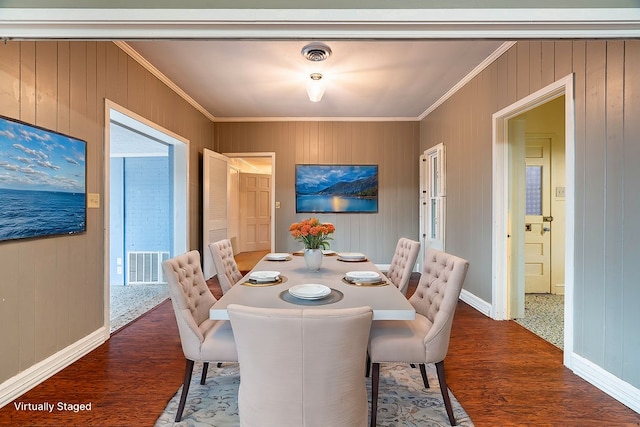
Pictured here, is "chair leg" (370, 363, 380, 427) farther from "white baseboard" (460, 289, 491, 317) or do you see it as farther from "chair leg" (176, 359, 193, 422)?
"white baseboard" (460, 289, 491, 317)

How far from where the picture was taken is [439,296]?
1.80 m

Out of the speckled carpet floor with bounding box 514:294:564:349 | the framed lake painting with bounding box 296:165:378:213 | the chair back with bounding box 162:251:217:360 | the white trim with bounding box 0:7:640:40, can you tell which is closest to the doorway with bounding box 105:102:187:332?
the framed lake painting with bounding box 296:165:378:213

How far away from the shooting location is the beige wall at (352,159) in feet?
16.8

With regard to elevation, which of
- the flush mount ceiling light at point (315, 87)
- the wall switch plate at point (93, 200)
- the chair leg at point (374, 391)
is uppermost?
the flush mount ceiling light at point (315, 87)

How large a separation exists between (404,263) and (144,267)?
3.95 metres

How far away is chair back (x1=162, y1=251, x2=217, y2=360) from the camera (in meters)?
1.59

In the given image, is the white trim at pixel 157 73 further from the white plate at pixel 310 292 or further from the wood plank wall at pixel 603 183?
the wood plank wall at pixel 603 183

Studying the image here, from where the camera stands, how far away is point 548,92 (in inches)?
92.4

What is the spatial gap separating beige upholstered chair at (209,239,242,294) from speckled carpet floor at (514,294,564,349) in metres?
2.76

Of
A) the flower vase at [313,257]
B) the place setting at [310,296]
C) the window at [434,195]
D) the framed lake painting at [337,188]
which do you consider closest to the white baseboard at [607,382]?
the place setting at [310,296]

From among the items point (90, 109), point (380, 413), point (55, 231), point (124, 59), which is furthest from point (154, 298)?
point (380, 413)

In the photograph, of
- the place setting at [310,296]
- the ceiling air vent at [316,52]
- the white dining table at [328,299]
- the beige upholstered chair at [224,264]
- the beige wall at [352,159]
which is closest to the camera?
the white dining table at [328,299]

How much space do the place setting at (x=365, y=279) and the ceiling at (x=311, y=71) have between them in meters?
1.70

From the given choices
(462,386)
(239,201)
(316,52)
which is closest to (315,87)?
(316,52)
